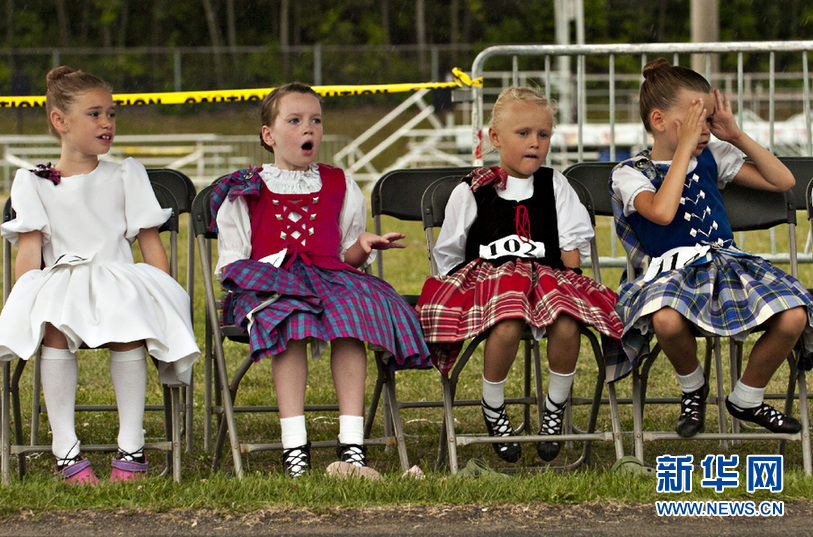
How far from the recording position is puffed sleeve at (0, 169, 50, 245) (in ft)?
12.9

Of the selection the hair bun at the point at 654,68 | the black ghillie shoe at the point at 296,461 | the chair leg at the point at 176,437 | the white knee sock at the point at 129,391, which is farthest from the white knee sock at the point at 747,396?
the white knee sock at the point at 129,391

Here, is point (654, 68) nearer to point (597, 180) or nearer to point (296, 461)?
point (597, 180)

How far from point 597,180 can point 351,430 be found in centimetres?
153

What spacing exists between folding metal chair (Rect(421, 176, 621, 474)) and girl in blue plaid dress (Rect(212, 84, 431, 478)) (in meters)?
0.16

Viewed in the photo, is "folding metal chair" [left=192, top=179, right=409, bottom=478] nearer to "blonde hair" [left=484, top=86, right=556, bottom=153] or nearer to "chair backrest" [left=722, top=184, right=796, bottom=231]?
"blonde hair" [left=484, top=86, right=556, bottom=153]

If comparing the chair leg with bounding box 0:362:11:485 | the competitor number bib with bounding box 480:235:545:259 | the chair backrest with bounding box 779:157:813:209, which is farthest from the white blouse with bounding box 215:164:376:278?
the chair backrest with bounding box 779:157:813:209

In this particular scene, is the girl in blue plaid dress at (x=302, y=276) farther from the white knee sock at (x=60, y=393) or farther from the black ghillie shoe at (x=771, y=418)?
the black ghillie shoe at (x=771, y=418)

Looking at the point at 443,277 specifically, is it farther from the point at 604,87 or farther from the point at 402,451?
the point at 604,87

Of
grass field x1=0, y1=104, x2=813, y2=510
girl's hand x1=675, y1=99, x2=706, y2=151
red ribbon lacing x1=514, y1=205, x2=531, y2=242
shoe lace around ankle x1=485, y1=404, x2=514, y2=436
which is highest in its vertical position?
girl's hand x1=675, y1=99, x2=706, y2=151

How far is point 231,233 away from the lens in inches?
162

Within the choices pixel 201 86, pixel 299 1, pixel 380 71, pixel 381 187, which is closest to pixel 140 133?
pixel 201 86

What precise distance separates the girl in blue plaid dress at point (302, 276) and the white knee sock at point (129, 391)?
14.7 inches

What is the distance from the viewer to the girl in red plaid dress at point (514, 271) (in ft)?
12.6

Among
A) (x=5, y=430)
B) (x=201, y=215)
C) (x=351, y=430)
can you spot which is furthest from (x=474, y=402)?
(x=5, y=430)
